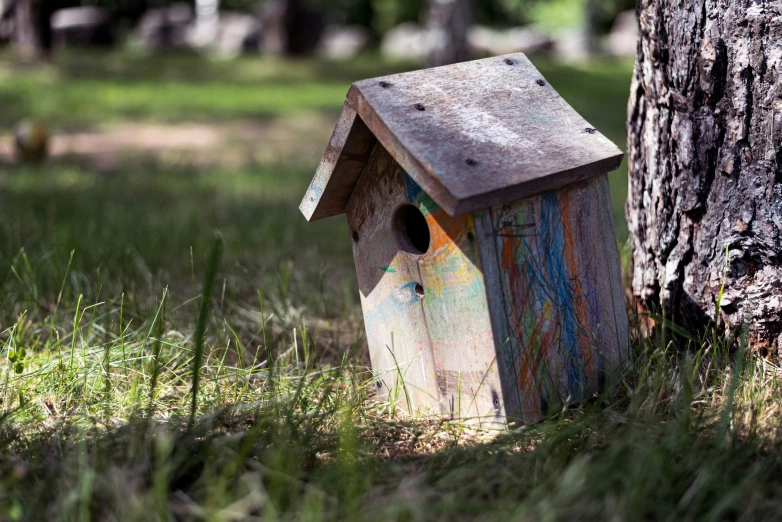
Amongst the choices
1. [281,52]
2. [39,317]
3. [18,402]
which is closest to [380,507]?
[18,402]

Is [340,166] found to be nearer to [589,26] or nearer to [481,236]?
[481,236]

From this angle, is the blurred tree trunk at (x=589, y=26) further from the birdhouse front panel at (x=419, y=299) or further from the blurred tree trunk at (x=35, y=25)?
the birdhouse front panel at (x=419, y=299)

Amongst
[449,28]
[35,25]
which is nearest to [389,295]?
[449,28]

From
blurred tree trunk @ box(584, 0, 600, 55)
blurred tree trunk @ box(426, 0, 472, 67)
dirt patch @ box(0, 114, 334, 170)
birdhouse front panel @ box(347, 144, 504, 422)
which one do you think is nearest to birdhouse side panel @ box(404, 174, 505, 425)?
birdhouse front panel @ box(347, 144, 504, 422)

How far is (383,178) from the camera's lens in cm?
236

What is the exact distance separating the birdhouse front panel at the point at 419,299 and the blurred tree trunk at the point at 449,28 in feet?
31.7

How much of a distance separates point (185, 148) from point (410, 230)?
240 inches

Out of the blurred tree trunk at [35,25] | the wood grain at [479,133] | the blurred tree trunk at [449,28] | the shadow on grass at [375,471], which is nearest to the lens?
the shadow on grass at [375,471]

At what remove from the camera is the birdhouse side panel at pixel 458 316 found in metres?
2.13

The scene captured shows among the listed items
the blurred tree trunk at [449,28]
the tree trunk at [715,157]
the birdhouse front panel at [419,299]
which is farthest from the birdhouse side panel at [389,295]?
the blurred tree trunk at [449,28]

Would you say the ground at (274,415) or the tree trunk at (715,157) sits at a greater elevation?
the tree trunk at (715,157)

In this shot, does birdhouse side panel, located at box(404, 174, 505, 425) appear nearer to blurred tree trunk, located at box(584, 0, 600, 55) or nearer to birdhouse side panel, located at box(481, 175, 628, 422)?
birdhouse side panel, located at box(481, 175, 628, 422)

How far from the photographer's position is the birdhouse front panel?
7.08ft

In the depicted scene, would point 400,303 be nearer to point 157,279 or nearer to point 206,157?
point 157,279
